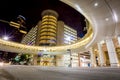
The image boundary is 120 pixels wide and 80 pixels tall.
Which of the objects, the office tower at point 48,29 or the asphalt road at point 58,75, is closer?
the asphalt road at point 58,75

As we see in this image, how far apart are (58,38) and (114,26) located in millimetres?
46561

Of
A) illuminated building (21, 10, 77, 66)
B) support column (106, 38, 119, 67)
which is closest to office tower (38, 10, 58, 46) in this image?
illuminated building (21, 10, 77, 66)

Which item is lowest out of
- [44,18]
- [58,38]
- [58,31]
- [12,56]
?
[12,56]

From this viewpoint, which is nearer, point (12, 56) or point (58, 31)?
point (12, 56)

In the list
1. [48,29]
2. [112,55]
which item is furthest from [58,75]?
[48,29]

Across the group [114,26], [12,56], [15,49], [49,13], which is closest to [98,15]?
[114,26]

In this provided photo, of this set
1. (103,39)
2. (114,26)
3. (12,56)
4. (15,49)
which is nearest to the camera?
(114,26)

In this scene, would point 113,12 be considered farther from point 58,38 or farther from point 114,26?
point 58,38

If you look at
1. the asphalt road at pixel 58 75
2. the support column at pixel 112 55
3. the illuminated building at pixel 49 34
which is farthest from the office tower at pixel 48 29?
the asphalt road at pixel 58 75

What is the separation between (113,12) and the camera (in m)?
10.6

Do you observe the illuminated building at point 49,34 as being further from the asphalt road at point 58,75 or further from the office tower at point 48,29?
the asphalt road at point 58,75

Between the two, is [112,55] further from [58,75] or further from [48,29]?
[48,29]

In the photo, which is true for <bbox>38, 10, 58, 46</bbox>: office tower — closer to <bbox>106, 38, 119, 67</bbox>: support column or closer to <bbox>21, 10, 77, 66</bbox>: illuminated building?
<bbox>21, 10, 77, 66</bbox>: illuminated building

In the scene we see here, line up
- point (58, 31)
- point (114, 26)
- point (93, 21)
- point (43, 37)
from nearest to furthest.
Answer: point (93, 21), point (114, 26), point (43, 37), point (58, 31)
